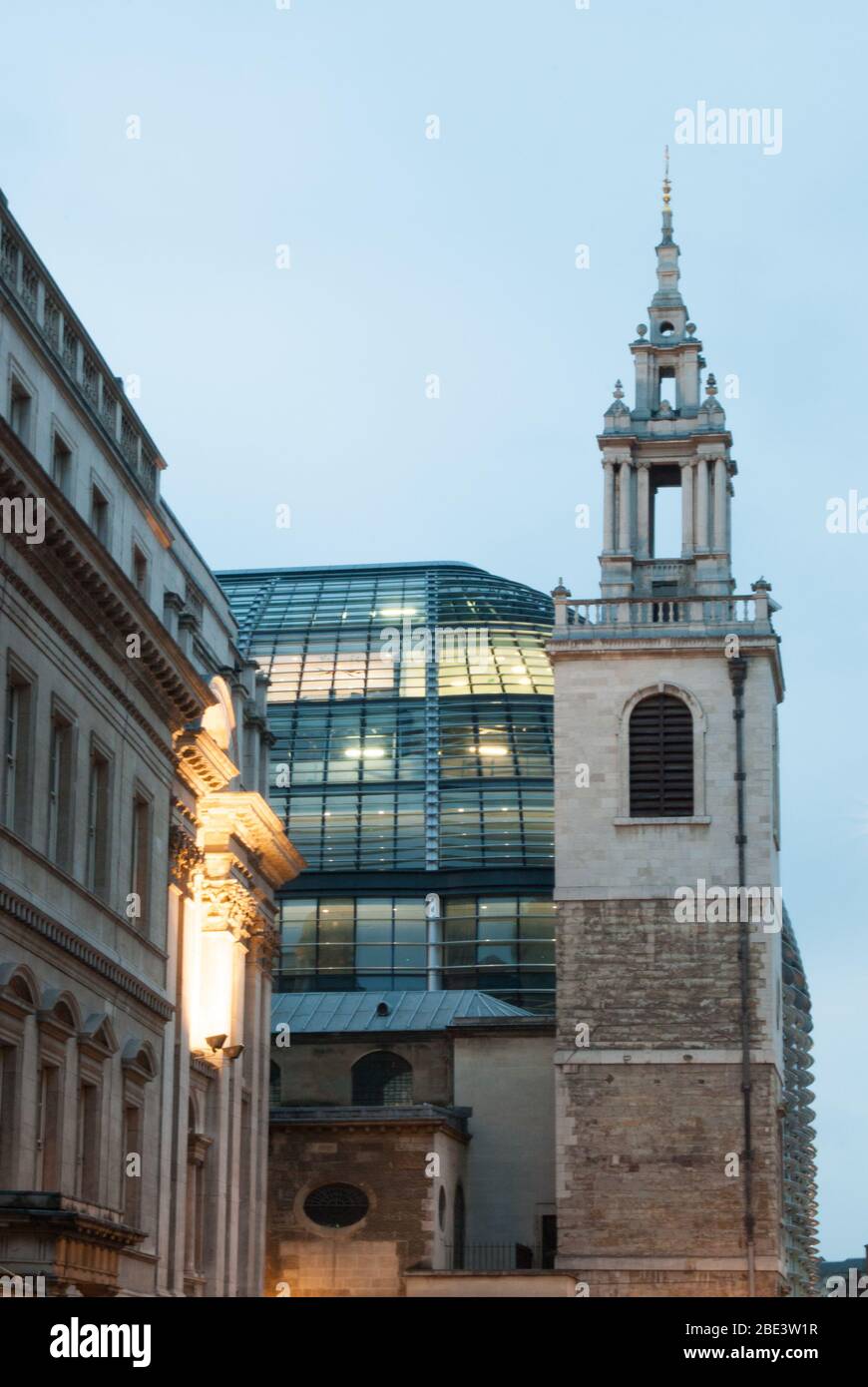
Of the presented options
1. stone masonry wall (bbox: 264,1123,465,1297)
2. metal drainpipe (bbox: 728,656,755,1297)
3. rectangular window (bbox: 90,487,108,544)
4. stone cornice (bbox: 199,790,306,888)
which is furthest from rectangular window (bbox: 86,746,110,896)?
stone masonry wall (bbox: 264,1123,465,1297)

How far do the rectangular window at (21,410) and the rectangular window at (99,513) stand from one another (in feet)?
13.8

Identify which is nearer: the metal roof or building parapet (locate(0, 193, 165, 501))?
building parapet (locate(0, 193, 165, 501))

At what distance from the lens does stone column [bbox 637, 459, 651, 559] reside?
69688mm

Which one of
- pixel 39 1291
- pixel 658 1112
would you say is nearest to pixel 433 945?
pixel 658 1112

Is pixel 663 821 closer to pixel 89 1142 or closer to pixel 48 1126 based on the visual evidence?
pixel 89 1142

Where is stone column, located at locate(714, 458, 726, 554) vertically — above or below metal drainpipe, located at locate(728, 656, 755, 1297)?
above

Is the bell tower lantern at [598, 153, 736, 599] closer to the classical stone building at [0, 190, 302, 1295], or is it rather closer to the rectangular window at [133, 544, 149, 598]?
the classical stone building at [0, 190, 302, 1295]

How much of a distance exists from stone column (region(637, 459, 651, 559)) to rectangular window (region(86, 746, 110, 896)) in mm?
31614

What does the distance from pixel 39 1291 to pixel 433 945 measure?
57.1m

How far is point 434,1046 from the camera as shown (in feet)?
250

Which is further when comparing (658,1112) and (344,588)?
(344,588)

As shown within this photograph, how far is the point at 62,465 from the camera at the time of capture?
3931 cm

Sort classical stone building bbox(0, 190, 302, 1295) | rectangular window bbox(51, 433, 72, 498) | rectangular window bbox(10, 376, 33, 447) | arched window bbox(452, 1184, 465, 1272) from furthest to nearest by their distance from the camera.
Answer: arched window bbox(452, 1184, 465, 1272), rectangular window bbox(51, 433, 72, 498), rectangular window bbox(10, 376, 33, 447), classical stone building bbox(0, 190, 302, 1295)
